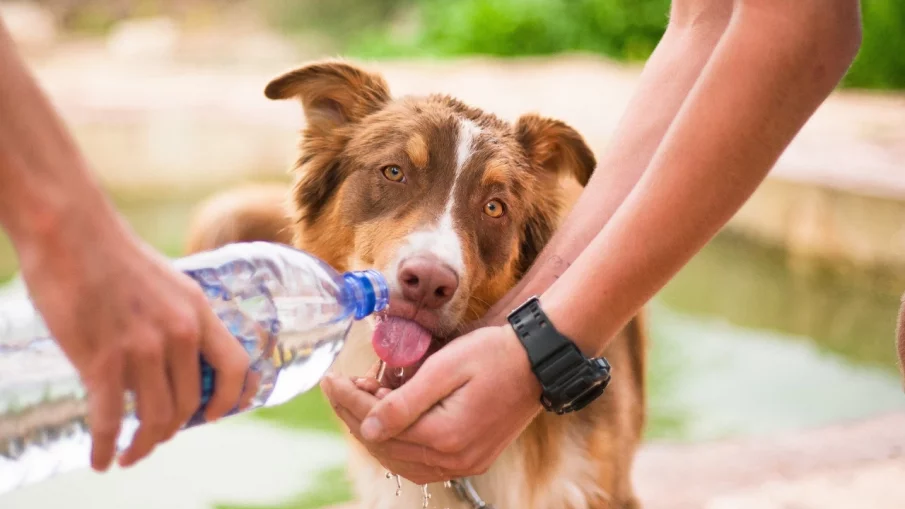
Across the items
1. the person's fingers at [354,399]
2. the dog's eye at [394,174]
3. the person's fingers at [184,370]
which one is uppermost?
the person's fingers at [184,370]

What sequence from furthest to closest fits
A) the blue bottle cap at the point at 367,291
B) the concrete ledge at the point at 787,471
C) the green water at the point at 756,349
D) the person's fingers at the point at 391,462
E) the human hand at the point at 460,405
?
the green water at the point at 756,349 < the concrete ledge at the point at 787,471 < the blue bottle cap at the point at 367,291 < the person's fingers at the point at 391,462 < the human hand at the point at 460,405

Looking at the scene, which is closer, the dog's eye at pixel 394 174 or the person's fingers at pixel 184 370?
the person's fingers at pixel 184 370

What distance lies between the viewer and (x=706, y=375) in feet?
16.3

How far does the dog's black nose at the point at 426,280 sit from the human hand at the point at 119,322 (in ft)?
2.87

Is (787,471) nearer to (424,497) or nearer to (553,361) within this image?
(424,497)

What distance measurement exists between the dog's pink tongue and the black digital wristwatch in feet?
1.22

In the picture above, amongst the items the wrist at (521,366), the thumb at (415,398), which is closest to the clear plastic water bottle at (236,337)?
the thumb at (415,398)

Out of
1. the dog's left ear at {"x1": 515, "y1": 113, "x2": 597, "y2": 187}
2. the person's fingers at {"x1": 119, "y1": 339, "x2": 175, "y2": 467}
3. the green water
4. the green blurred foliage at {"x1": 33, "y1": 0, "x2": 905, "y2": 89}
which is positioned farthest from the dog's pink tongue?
the green blurred foliage at {"x1": 33, "y1": 0, "x2": 905, "y2": 89}

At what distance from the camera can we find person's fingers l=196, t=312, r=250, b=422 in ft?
3.67

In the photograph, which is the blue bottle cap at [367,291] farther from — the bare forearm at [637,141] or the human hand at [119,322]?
the human hand at [119,322]

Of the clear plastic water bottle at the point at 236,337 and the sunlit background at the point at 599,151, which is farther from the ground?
the clear plastic water bottle at the point at 236,337

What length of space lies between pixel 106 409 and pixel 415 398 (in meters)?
0.73

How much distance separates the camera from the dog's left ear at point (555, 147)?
2531 millimetres

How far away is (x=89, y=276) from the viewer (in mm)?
996
